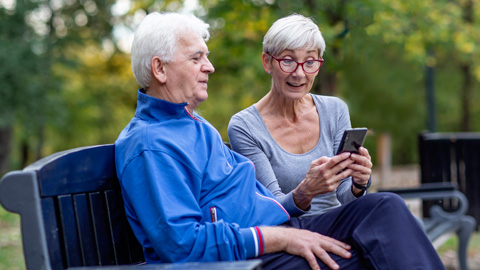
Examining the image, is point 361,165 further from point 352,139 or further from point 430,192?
point 430,192

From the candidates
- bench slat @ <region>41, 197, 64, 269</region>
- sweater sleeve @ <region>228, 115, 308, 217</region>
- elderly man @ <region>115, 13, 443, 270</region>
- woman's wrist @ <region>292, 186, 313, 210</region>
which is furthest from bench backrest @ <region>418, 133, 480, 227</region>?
bench slat @ <region>41, 197, 64, 269</region>

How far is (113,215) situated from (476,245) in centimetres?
575

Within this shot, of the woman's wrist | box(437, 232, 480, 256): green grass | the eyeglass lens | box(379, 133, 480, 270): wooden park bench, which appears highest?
the eyeglass lens

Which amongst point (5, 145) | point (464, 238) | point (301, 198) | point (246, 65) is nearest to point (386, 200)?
point (301, 198)

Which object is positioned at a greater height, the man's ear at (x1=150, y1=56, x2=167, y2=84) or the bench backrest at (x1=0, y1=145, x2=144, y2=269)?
the man's ear at (x1=150, y1=56, x2=167, y2=84)

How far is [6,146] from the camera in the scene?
1828cm

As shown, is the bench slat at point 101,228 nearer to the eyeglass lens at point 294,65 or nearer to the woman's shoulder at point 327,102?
the eyeglass lens at point 294,65

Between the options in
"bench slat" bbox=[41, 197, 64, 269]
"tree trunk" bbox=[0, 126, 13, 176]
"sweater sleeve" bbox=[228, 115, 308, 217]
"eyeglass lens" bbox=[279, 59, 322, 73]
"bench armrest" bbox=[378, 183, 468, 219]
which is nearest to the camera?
"bench slat" bbox=[41, 197, 64, 269]

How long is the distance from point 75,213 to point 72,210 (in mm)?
22

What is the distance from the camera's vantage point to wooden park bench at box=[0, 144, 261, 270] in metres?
1.77

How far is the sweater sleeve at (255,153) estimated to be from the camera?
8.99ft

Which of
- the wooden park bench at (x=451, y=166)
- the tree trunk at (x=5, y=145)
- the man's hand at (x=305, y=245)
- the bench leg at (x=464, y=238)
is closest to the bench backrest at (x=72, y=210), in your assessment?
the man's hand at (x=305, y=245)

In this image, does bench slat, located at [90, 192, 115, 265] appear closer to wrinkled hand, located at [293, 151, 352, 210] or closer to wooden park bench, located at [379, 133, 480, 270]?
wrinkled hand, located at [293, 151, 352, 210]

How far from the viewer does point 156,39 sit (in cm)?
227
